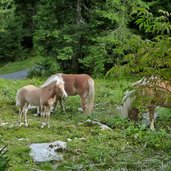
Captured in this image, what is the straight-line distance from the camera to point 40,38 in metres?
25.1

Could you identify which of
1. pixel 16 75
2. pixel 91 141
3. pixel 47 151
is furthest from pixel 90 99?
pixel 16 75

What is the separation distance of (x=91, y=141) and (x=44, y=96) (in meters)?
1.94

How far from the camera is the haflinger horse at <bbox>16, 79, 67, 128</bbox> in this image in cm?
1138

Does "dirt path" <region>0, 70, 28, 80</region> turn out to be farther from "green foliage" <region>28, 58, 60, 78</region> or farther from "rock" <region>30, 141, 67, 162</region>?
"rock" <region>30, 141, 67, 162</region>

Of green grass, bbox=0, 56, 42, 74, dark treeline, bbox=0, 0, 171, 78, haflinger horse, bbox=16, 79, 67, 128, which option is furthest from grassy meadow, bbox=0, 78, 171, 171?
green grass, bbox=0, 56, 42, 74

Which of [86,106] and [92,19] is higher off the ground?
[92,19]

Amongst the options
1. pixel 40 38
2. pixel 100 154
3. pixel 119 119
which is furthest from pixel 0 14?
pixel 100 154

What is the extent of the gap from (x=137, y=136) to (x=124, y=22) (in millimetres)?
14908

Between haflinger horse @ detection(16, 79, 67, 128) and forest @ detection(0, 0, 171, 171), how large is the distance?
399 millimetres

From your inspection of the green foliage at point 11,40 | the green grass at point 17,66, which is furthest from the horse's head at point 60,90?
the green foliage at point 11,40

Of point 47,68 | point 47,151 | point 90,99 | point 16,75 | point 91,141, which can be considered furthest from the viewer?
point 16,75

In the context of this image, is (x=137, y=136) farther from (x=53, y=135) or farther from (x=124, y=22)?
(x=124, y=22)

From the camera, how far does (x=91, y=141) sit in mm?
10172

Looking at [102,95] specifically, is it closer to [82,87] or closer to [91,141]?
[82,87]
